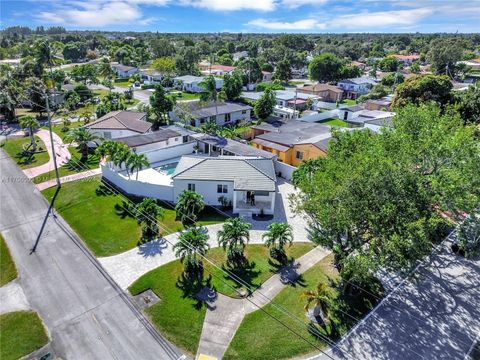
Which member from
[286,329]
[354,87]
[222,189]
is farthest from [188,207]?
[354,87]

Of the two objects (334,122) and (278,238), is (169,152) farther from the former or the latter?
(334,122)

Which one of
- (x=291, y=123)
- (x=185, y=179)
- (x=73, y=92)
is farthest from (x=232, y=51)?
(x=185, y=179)

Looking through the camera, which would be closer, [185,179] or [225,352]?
[225,352]

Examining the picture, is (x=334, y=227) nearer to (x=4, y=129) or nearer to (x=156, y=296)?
(x=156, y=296)

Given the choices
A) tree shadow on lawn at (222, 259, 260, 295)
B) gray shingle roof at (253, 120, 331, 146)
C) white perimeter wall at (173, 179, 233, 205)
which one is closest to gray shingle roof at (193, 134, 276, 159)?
gray shingle roof at (253, 120, 331, 146)

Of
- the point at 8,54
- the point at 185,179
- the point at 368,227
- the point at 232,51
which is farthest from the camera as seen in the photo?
the point at 232,51

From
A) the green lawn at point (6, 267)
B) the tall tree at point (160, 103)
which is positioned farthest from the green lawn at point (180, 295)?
the tall tree at point (160, 103)
